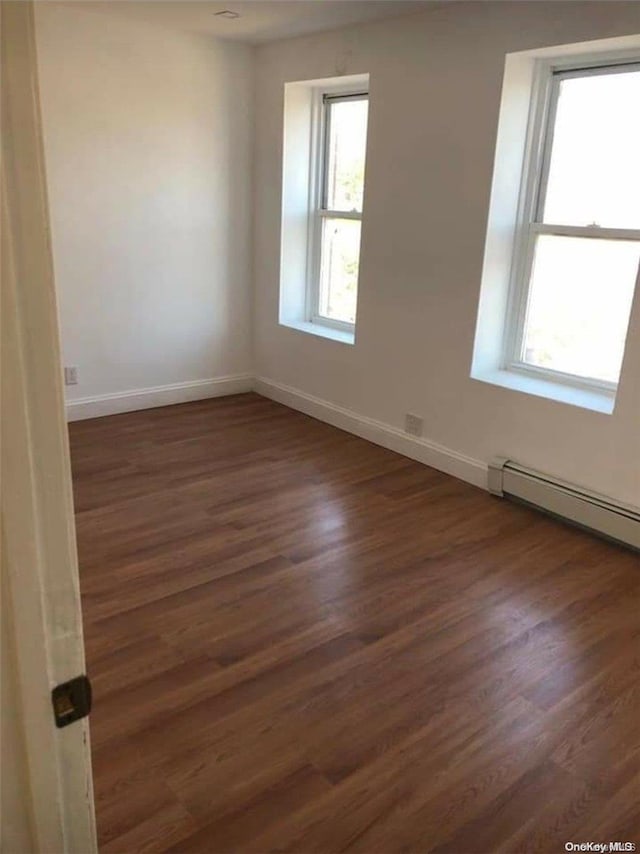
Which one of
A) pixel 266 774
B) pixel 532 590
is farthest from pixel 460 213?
pixel 266 774

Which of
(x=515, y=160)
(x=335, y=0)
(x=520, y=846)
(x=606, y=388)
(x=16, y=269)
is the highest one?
(x=335, y=0)

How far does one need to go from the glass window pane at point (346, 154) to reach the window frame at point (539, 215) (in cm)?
121

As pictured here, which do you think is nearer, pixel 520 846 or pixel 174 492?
pixel 520 846

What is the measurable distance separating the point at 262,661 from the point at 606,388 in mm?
2183

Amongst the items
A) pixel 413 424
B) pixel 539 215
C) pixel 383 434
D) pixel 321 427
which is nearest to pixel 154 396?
pixel 321 427

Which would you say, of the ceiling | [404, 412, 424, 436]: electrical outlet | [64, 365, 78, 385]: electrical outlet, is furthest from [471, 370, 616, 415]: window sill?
[64, 365, 78, 385]: electrical outlet

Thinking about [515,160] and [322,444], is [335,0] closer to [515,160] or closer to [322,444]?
[515,160]

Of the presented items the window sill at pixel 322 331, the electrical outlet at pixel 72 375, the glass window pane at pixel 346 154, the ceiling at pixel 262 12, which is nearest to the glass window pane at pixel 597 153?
the ceiling at pixel 262 12

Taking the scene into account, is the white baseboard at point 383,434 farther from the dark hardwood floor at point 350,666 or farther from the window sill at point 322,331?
the window sill at point 322,331

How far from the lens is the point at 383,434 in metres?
4.36

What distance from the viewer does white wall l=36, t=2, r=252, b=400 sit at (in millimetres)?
4113

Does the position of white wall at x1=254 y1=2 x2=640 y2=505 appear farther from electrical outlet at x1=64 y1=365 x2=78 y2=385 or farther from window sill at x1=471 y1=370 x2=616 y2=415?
electrical outlet at x1=64 y1=365 x2=78 y2=385

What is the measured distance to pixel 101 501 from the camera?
3.47m

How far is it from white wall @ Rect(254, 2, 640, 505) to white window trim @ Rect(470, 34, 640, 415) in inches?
1.9
